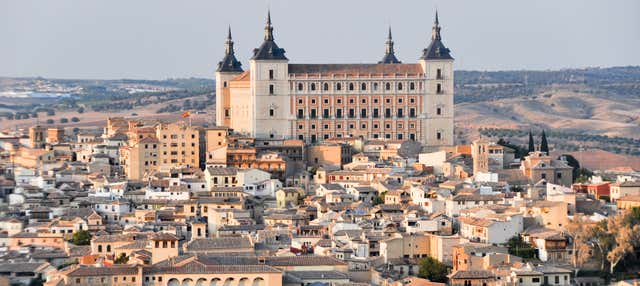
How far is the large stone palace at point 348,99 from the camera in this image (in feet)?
347

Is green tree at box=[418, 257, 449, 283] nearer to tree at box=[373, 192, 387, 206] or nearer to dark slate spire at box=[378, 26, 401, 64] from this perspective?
tree at box=[373, 192, 387, 206]

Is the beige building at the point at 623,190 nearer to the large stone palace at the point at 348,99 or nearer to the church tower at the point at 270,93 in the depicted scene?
the large stone palace at the point at 348,99

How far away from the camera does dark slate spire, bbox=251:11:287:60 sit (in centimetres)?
10600

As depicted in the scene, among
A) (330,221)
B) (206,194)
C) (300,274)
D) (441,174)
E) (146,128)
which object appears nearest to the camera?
(300,274)

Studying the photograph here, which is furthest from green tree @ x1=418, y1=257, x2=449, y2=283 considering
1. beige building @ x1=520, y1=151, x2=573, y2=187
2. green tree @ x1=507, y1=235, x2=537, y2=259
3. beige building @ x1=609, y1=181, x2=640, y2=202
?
beige building @ x1=520, y1=151, x2=573, y2=187

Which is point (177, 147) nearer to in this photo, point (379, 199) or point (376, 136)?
point (376, 136)

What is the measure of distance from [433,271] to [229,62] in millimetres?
47052

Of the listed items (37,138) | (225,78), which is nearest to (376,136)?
(225,78)

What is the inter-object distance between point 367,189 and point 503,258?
19434 millimetres

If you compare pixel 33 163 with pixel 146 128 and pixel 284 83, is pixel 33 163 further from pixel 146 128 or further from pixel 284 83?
pixel 284 83

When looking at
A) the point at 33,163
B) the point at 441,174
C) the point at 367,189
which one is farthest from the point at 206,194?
the point at 33,163

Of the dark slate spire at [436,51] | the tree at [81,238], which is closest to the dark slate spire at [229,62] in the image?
the dark slate spire at [436,51]

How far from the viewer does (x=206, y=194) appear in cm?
8631

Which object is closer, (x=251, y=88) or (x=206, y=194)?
(x=206, y=194)
